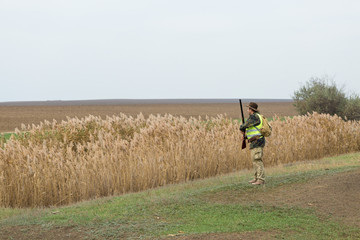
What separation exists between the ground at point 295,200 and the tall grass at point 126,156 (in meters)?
2.69

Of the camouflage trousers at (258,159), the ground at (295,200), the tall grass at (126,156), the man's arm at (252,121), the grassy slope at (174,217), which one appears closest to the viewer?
the grassy slope at (174,217)

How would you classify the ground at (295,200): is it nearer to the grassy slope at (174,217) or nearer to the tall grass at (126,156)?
the grassy slope at (174,217)


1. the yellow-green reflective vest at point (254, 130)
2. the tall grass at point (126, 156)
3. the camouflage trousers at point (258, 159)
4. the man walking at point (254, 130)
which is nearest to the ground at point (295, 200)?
the camouflage trousers at point (258, 159)

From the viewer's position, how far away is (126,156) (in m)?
13.6

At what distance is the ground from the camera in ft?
27.5

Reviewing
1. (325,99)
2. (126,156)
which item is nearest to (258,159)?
(126,156)

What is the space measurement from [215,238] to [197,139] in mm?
7967

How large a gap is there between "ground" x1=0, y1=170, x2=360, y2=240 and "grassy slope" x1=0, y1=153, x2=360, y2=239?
22cm

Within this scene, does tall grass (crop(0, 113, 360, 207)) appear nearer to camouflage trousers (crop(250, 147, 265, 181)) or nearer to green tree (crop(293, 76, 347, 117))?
camouflage trousers (crop(250, 147, 265, 181))

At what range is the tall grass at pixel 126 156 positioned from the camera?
11984 mm

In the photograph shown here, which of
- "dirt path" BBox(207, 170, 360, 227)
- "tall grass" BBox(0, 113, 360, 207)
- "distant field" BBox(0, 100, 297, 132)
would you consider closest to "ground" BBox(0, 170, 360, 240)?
"dirt path" BBox(207, 170, 360, 227)

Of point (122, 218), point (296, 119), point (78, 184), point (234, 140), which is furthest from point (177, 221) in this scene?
point (296, 119)

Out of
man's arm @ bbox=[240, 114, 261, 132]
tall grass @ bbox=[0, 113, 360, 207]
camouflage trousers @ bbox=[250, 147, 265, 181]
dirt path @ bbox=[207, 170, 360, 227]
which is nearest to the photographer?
dirt path @ bbox=[207, 170, 360, 227]

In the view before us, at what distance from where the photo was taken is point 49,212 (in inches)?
414
